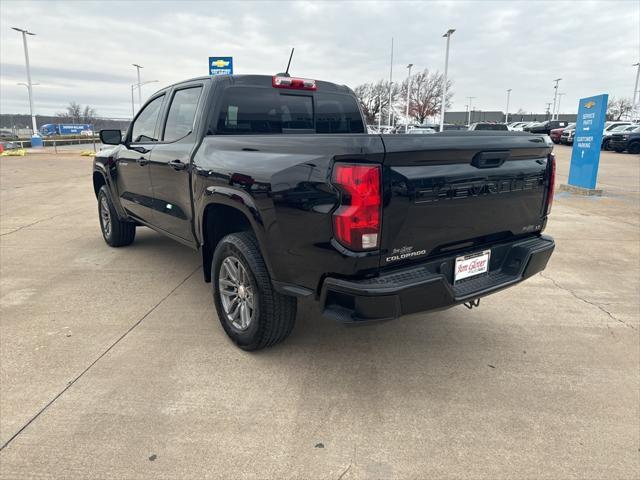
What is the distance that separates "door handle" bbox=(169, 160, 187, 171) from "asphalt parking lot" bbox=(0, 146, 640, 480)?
1213 millimetres

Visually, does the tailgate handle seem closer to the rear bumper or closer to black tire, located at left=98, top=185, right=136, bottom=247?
the rear bumper

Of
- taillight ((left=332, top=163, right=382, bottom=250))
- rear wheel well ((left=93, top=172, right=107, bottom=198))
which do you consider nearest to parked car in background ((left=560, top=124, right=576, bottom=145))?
rear wheel well ((left=93, top=172, right=107, bottom=198))

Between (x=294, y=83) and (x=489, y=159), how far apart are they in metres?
1.92

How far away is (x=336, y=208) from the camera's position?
7.86 ft

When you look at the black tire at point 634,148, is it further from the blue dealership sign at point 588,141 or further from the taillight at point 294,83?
the taillight at point 294,83

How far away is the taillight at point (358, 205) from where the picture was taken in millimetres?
2328

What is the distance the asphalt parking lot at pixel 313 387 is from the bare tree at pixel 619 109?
8842cm

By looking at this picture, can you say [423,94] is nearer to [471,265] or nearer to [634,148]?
[634,148]

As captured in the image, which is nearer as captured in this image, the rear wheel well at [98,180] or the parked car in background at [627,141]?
the rear wheel well at [98,180]

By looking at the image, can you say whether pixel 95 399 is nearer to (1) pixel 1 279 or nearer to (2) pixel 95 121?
(1) pixel 1 279

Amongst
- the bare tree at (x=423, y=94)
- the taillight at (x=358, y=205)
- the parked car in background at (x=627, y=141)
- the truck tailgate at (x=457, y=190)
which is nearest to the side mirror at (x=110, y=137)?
the taillight at (x=358, y=205)

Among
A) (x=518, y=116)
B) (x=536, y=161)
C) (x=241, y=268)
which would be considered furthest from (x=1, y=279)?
(x=518, y=116)

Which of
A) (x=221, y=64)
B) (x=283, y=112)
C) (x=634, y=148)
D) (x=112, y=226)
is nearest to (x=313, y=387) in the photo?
(x=283, y=112)

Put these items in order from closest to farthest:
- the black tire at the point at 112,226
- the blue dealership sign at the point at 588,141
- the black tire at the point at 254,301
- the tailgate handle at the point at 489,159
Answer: the tailgate handle at the point at 489,159
the black tire at the point at 254,301
the black tire at the point at 112,226
the blue dealership sign at the point at 588,141
